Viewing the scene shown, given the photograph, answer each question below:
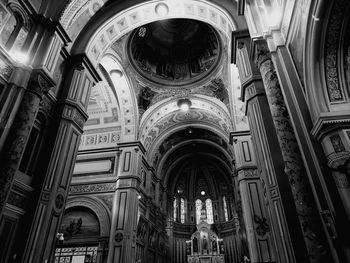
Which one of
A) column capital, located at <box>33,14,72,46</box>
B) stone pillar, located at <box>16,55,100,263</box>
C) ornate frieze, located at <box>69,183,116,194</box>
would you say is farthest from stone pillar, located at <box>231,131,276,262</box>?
column capital, located at <box>33,14,72,46</box>

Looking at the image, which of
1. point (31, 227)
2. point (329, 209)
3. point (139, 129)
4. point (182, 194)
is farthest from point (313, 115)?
point (182, 194)

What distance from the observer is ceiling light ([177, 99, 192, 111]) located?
15.9 m

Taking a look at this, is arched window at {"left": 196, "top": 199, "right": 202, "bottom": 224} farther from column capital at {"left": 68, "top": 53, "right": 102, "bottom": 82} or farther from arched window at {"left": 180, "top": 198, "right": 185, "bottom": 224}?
column capital at {"left": 68, "top": 53, "right": 102, "bottom": 82}

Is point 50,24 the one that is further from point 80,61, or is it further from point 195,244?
point 195,244

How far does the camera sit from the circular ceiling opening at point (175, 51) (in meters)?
14.4

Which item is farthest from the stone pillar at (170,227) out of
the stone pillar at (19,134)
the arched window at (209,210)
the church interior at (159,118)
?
the stone pillar at (19,134)

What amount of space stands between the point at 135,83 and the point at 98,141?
13.1 feet

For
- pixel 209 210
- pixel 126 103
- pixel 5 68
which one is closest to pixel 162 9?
pixel 126 103

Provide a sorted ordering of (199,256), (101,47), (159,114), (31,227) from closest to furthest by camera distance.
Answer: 1. (31,227)
2. (101,47)
3. (159,114)
4. (199,256)

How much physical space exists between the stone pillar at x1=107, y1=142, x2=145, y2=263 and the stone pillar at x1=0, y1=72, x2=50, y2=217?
7238 millimetres

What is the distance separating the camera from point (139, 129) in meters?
14.5

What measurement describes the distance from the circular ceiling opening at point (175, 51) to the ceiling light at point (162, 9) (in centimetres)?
387

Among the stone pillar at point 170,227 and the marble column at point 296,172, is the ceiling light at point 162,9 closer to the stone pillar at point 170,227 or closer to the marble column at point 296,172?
the marble column at point 296,172

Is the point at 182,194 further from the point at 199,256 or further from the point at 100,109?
the point at 100,109
